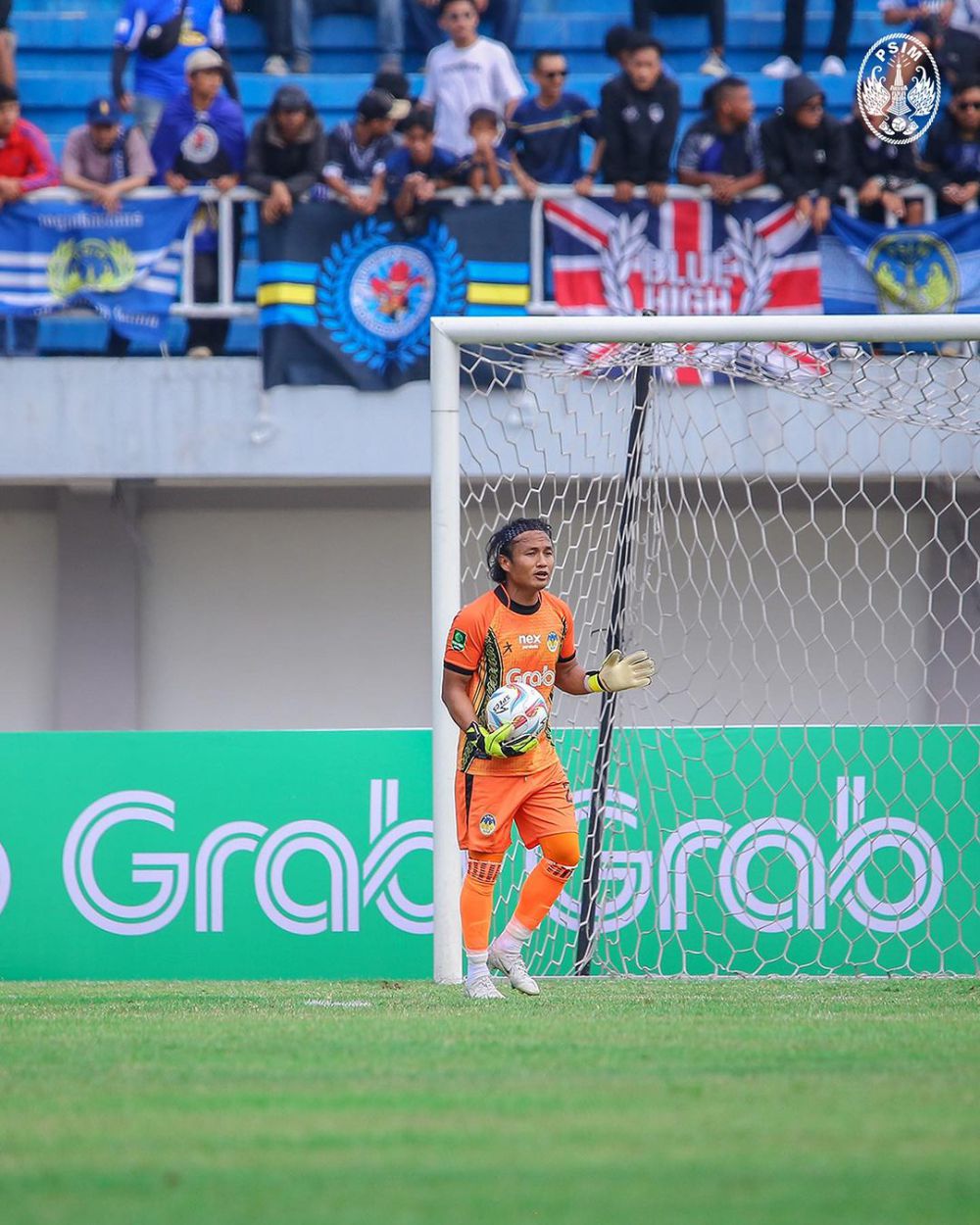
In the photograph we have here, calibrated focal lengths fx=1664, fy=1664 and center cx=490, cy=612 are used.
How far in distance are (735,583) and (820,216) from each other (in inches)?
107

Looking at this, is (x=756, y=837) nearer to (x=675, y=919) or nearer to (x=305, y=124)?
(x=675, y=919)

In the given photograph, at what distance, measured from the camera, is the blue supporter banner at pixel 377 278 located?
11.2 m

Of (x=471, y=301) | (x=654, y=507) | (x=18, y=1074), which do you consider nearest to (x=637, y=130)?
(x=471, y=301)

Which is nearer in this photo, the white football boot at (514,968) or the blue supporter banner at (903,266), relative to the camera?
the white football boot at (514,968)

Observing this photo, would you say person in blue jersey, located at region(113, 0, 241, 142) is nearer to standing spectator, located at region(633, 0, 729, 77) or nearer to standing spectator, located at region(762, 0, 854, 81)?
standing spectator, located at region(633, 0, 729, 77)

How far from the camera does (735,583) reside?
12.3 metres

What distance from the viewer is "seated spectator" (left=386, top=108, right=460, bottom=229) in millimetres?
11094

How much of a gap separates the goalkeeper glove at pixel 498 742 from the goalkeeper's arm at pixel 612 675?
370 millimetres

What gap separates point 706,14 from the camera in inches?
533

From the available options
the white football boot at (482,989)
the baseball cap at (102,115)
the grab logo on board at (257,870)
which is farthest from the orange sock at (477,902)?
the baseball cap at (102,115)

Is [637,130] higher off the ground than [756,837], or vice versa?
[637,130]

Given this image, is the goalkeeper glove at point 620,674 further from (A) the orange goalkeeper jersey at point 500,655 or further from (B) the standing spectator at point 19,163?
(B) the standing spectator at point 19,163

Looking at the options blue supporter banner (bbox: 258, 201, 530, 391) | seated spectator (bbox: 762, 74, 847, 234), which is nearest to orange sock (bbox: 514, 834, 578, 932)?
blue supporter banner (bbox: 258, 201, 530, 391)

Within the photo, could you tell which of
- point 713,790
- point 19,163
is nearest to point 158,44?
point 19,163
